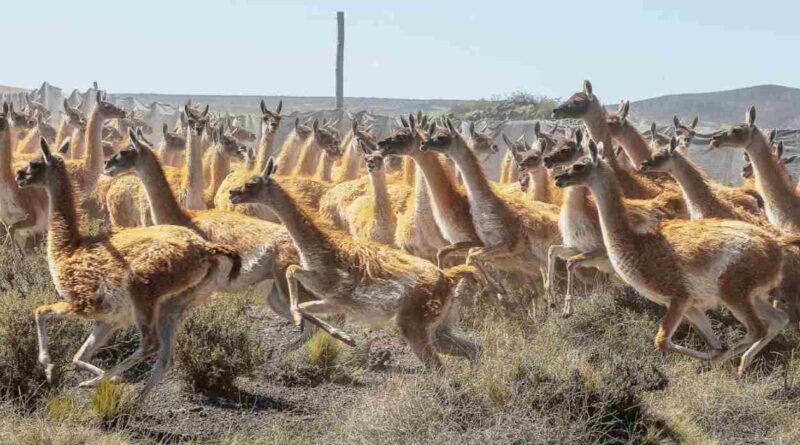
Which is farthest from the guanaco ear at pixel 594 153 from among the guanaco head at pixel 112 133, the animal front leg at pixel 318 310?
the guanaco head at pixel 112 133

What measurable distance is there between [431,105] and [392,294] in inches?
1830

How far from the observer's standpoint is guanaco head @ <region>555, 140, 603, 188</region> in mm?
7762

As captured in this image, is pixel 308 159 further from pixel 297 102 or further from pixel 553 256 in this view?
pixel 297 102

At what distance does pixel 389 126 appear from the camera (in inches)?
864

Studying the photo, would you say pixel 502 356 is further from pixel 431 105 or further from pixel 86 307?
pixel 431 105

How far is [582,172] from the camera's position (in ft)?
25.5

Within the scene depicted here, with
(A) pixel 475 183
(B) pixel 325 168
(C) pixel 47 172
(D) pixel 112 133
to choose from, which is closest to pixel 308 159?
(B) pixel 325 168

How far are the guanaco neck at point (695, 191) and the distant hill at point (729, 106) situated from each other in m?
33.3

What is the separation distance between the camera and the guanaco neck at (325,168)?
1390 cm

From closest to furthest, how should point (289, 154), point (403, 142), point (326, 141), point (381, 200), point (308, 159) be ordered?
point (403, 142), point (381, 200), point (308, 159), point (326, 141), point (289, 154)

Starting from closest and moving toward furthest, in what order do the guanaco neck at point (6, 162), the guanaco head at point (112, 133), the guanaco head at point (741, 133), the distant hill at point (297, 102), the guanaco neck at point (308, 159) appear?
1. the guanaco head at point (741, 133)
2. the guanaco neck at point (6, 162)
3. the guanaco neck at point (308, 159)
4. the guanaco head at point (112, 133)
5. the distant hill at point (297, 102)

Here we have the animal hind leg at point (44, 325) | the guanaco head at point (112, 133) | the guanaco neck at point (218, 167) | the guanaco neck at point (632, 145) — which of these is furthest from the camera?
the guanaco head at point (112, 133)

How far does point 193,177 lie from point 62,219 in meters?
4.18

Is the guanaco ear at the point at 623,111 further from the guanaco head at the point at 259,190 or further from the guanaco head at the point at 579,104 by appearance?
the guanaco head at the point at 259,190
